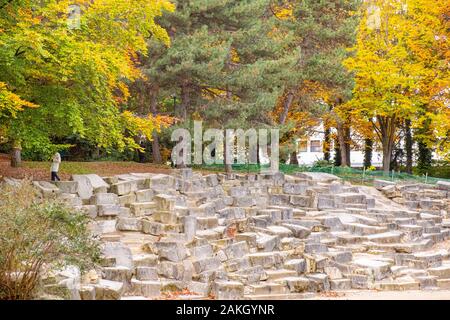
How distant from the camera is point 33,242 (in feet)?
33.9

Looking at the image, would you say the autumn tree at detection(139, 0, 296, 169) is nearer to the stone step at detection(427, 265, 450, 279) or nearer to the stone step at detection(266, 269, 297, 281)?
the stone step at detection(266, 269, 297, 281)

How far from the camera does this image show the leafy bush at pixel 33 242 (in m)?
9.55

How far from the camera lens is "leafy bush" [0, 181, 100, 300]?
9555 mm

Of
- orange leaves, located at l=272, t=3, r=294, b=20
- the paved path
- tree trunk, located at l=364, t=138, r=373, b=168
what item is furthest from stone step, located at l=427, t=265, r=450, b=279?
tree trunk, located at l=364, t=138, r=373, b=168

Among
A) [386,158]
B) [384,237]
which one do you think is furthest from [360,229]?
[386,158]

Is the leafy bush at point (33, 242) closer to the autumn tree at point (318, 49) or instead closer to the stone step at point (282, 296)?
the stone step at point (282, 296)

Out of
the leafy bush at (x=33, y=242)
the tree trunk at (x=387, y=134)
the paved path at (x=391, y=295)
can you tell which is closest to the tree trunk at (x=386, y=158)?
the tree trunk at (x=387, y=134)

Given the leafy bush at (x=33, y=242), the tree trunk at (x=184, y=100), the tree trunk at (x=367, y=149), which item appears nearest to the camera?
the leafy bush at (x=33, y=242)

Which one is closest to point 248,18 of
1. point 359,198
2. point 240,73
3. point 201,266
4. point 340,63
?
point 240,73

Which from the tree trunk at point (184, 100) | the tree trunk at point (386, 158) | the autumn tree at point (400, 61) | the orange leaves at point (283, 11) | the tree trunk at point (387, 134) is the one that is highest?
the orange leaves at point (283, 11)

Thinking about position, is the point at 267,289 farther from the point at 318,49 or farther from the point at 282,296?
the point at 318,49

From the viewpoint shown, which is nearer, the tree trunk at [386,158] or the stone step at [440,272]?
the stone step at [440,272]
